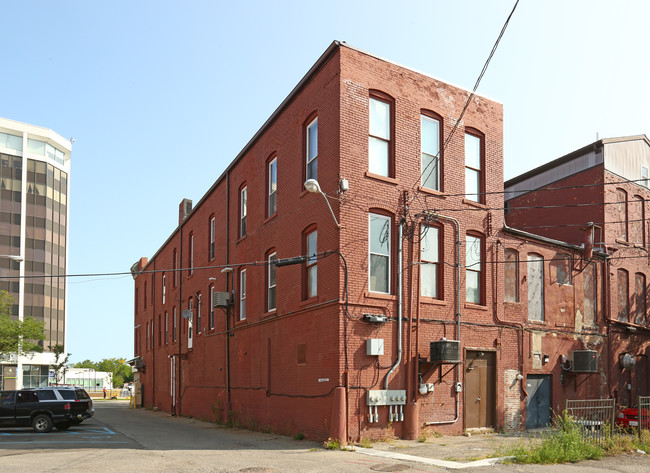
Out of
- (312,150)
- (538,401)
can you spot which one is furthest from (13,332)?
(538,401)

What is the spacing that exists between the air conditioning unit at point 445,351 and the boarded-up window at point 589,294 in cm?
785

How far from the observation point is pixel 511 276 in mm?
21516

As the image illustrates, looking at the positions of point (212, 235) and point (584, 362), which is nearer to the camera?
point (584, 362)

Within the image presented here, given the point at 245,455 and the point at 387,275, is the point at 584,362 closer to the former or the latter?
the point at 387,275

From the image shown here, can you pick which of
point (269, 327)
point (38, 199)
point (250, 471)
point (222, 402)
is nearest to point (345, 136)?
point (269, 327)

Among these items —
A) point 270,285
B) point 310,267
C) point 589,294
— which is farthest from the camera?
point 589,294

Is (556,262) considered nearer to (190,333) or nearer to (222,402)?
(222,402)

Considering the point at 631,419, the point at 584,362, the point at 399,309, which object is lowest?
the point at 631,419

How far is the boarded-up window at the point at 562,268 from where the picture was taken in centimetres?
2311

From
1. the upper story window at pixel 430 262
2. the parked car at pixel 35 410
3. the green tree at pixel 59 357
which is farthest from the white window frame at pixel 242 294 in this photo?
the green tree at pixel 59 357

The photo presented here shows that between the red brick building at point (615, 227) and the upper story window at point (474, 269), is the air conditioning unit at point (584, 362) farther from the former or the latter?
the upper story window at point (474, 269)

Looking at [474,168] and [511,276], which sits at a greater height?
[474,168]

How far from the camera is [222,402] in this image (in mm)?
26453

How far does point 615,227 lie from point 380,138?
484 inches
